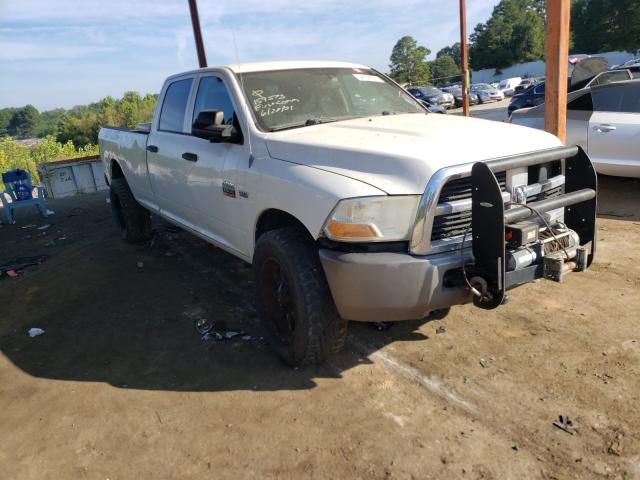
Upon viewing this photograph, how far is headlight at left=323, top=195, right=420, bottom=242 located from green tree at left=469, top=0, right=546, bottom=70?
7615 centimetres

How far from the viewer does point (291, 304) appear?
334cm

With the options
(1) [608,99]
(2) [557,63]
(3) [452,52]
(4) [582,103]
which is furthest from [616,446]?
(3) [452,52]

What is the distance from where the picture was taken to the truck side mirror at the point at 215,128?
11.9 feet

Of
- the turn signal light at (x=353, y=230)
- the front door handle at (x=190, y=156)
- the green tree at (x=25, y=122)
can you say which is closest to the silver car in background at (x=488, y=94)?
the front door handle at (x=190, y=156)

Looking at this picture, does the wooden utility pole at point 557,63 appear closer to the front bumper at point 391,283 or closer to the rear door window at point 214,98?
the rear door window at point 214,98

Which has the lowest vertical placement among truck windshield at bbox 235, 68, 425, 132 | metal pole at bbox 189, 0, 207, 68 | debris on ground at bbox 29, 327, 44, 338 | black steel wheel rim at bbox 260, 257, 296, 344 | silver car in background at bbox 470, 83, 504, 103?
silver car in background at bbox 470, 83, 504, 103

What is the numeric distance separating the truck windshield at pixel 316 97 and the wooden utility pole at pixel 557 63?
2.29 m

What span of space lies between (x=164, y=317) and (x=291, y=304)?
64.6 inches

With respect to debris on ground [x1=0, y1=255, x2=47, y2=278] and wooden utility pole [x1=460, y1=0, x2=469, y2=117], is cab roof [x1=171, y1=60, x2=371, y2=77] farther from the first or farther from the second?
wooden utility pole [x1=460, y1=0, x2=469, y2=117]

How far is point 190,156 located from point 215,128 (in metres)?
0.84

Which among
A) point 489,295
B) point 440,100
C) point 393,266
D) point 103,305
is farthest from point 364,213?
point 440,100

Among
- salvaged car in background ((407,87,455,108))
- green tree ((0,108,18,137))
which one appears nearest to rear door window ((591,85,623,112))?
salvaged car in background ((407,87,455,108))

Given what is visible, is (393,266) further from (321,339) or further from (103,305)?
(103,305)

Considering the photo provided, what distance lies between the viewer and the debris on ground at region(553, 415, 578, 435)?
2597mm
